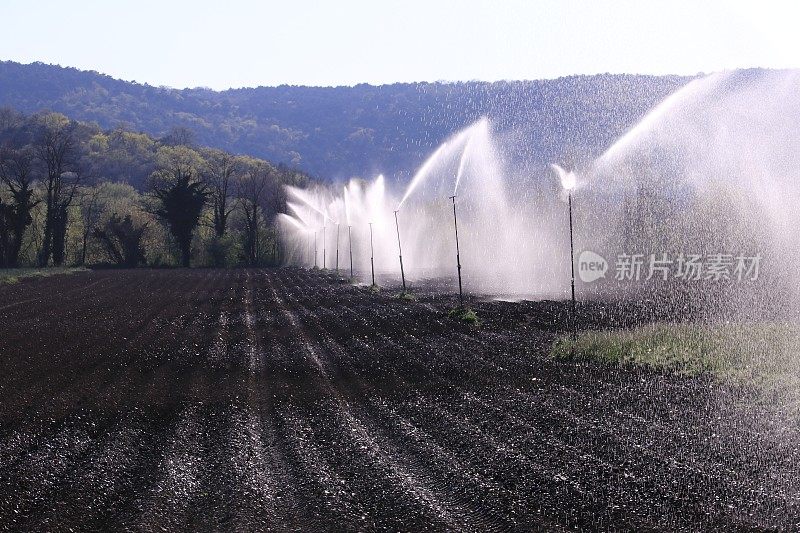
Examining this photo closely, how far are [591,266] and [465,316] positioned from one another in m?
38.9

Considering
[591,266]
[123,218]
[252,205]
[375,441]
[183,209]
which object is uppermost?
[252,205]

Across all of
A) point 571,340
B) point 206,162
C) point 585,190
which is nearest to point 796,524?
point 571,340

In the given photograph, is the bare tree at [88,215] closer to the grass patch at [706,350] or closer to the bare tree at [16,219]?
the bare tree at [16,219]

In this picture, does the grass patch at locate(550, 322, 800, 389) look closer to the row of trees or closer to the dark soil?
the dark soil

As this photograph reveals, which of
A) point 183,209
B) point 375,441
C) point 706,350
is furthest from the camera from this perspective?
point 183,209

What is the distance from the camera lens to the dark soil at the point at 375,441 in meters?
11.0

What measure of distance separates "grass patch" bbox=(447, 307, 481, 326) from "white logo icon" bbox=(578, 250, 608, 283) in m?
28.2

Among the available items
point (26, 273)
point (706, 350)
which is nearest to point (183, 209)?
point (26, 273)

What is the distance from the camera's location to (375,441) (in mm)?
15172

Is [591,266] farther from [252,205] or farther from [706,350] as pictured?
[252,205]

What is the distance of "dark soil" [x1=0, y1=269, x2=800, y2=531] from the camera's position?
11023mm

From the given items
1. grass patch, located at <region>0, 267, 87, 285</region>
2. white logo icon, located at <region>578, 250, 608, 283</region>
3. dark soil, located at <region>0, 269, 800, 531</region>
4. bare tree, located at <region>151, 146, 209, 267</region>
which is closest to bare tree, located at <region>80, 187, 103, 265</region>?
bare tree, located at <region>151, 146, 209, 267</region>

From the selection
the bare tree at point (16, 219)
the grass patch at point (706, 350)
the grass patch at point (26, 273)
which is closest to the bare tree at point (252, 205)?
the grass patch at point (26, 273)

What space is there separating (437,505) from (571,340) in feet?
57.2
